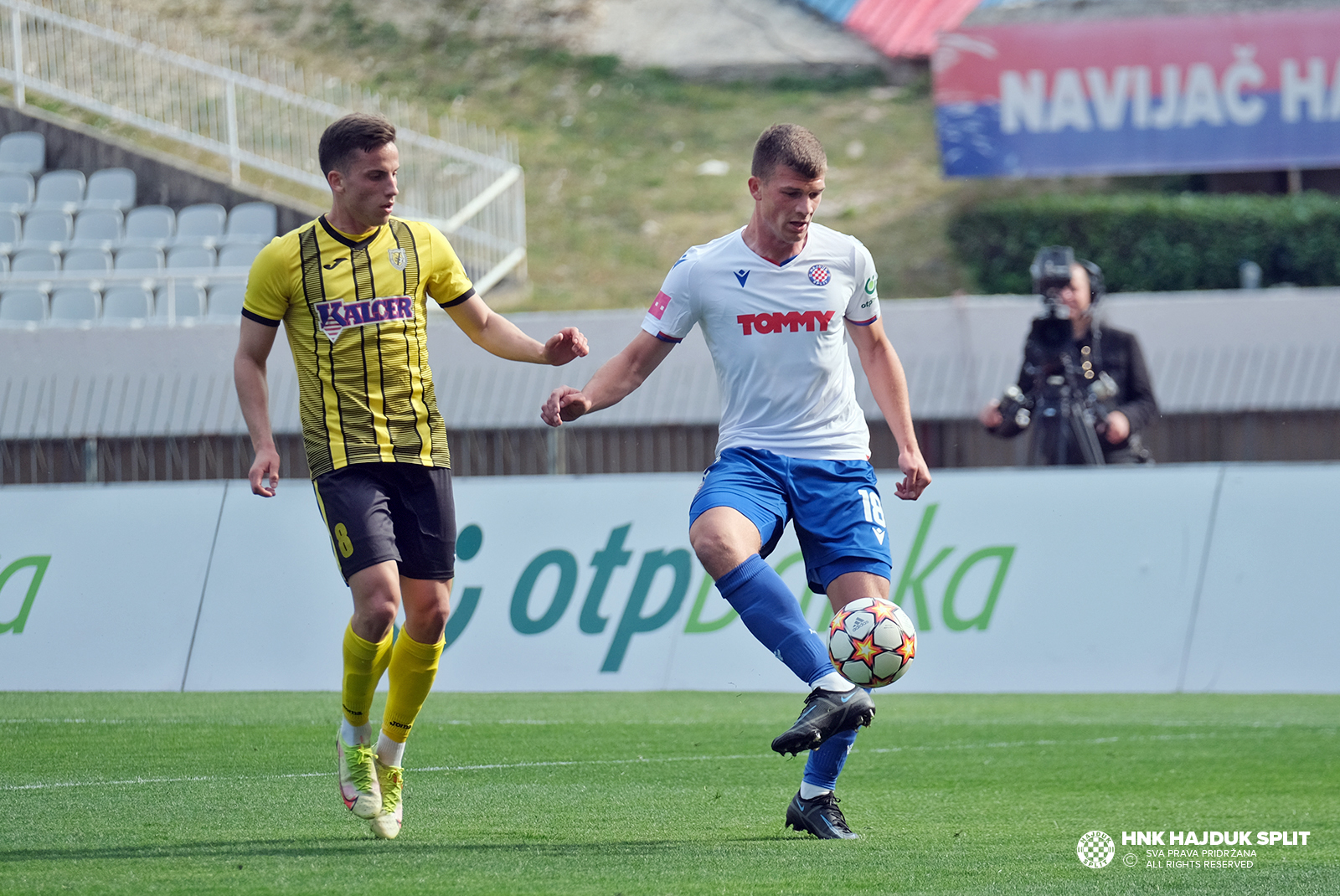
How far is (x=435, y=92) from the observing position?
3300 centimetres

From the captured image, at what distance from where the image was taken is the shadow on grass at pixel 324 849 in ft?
15.7

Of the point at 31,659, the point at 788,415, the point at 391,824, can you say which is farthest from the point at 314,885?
the point at 31,659

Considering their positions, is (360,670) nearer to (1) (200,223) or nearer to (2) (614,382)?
(2) (614,382)

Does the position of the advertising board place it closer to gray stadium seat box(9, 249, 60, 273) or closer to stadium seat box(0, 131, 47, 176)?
gray stadium seat box(9, 249, 60, 273)

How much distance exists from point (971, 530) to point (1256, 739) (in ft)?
8.79

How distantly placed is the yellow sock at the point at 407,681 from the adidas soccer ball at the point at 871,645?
1416 millimetres

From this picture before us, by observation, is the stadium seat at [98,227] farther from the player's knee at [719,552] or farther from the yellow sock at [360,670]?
the player's knee at [719,552]

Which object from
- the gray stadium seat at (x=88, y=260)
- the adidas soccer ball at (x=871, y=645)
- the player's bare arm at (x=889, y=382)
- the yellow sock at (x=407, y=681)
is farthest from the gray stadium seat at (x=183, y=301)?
the adidas soccer ball at (x=871, y=645)

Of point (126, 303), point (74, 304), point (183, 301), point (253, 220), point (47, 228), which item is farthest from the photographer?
point (253, 220)

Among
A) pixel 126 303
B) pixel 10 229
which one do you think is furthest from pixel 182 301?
pixel 10 229

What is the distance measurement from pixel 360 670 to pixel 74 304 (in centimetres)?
1304

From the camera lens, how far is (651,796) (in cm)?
617

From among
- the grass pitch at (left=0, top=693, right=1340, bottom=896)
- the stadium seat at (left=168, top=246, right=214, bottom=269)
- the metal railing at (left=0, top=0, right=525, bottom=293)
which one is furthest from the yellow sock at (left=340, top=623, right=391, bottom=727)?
the metal railing at (left=0, top=0, right=525, bottom=293)

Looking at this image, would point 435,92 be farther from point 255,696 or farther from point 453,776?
point 453,776
